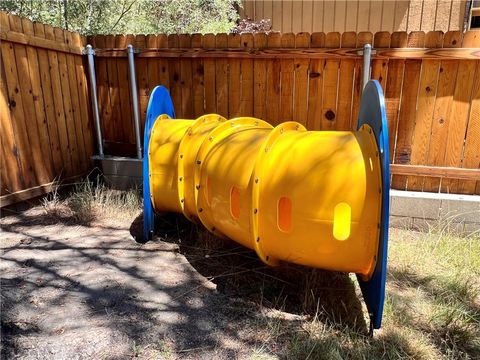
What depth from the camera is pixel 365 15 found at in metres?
6.98

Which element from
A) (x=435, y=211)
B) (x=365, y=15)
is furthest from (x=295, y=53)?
(x=365, y=15)

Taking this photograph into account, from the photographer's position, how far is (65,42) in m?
4.67

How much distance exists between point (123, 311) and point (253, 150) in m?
1.38

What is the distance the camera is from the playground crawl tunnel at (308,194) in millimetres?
2152

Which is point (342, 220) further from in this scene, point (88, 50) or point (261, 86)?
point (88, 50)

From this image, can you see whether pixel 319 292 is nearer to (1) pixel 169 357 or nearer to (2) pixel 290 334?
(2) pixel 290 334

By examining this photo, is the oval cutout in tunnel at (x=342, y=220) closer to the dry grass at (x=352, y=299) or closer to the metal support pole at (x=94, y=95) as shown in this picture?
the dry grass at (x=352, y=299)

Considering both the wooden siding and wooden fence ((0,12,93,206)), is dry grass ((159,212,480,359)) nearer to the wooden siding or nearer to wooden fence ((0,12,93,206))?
wooden fence ((0,12,93,206))

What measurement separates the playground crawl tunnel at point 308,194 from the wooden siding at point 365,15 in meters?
4.96

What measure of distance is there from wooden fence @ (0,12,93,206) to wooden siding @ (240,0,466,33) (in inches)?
154

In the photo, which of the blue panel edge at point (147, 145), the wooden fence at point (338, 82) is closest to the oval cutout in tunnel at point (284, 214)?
the blue panel edge at point (147, 145)

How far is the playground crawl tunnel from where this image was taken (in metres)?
2.15

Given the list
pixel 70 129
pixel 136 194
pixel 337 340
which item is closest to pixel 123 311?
pixel 337 340

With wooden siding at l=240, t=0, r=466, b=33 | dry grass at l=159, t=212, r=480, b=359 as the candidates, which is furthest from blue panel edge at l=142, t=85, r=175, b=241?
wooden siding at l=240, t=0, r=466, b=33
